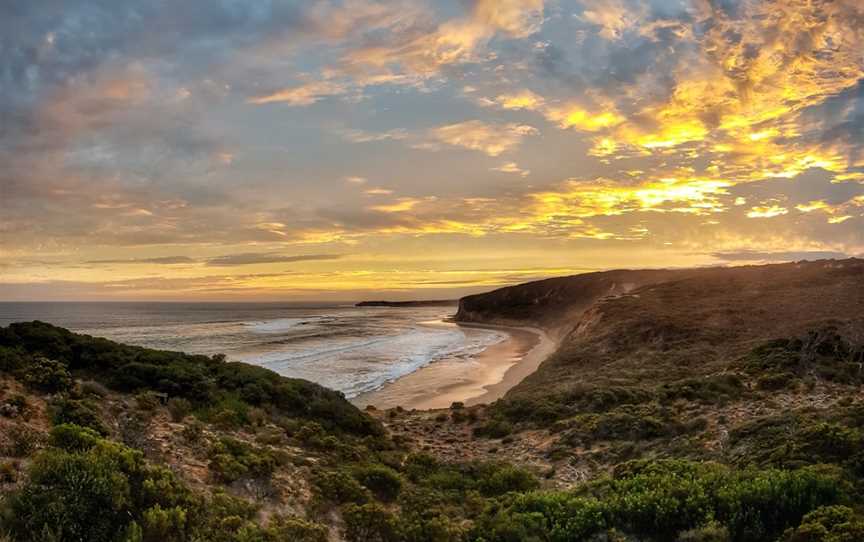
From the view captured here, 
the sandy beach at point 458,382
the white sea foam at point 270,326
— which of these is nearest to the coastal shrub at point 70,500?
the sandy beach at point 458,382

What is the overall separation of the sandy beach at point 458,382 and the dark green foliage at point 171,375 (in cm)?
1038

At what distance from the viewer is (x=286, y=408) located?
14320mm

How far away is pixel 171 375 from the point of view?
517 inches

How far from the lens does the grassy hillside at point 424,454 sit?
20.9 feet

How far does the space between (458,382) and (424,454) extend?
67.0ft

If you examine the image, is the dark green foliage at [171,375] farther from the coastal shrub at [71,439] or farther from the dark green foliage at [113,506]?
the dark green foliage at [113,506]

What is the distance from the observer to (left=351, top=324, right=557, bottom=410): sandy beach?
26.7 m

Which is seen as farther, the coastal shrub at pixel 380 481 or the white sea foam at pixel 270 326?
the white sea foam at pixel 270 326

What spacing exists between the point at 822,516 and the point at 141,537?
7795 mm

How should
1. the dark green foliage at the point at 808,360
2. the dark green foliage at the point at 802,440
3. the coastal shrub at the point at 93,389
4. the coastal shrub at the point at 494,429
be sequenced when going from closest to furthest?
the dark green foliage at the point at 802,440, the coastal shrub at the point at 93,389, the coastal shrub at the point at 494,429, the dark green foliage at the point at 808,360

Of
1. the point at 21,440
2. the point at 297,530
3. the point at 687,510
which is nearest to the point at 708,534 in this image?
the point at 687,510

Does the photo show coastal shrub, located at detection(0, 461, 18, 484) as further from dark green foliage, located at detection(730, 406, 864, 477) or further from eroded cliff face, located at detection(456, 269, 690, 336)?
eroded cliff face, located at detection(456, 269, 690, 336)

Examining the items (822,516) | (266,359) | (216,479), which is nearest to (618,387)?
(822,516)

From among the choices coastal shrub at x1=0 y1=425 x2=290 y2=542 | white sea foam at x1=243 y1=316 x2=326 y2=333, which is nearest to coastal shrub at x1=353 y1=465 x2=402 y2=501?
coastal shrub at x1=0 y1=425 x2=290 y2=542
